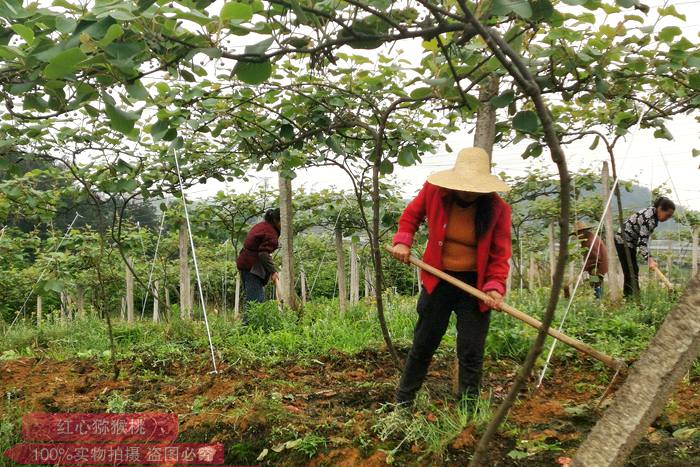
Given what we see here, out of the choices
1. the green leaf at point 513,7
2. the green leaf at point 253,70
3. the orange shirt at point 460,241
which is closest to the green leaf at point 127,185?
the orange shirt at point 460,241

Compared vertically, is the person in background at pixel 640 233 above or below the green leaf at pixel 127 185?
below

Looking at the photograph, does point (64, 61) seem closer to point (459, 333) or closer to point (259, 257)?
point (459, 333)

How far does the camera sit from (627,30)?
258 centimetres

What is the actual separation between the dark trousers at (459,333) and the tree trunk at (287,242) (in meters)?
3.56

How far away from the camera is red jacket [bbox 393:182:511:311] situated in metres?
2.68

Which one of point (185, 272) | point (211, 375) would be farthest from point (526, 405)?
point (185, 272)

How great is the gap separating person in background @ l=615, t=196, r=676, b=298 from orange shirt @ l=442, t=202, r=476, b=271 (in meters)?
3.33

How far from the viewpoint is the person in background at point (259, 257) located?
6.03 m

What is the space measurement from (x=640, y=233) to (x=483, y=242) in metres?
4.00

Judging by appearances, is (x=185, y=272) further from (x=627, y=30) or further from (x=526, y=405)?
(x=627, y=30)

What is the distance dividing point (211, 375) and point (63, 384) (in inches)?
41.8

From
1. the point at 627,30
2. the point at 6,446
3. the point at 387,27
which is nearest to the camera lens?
the point at 387,27

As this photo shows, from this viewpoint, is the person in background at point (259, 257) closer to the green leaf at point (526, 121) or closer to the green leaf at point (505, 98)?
the green leaf at point (505, 98)

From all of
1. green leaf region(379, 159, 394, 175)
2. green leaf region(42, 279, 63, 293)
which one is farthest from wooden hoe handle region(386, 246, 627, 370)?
green leaf region(42, 279, 63, 293)
